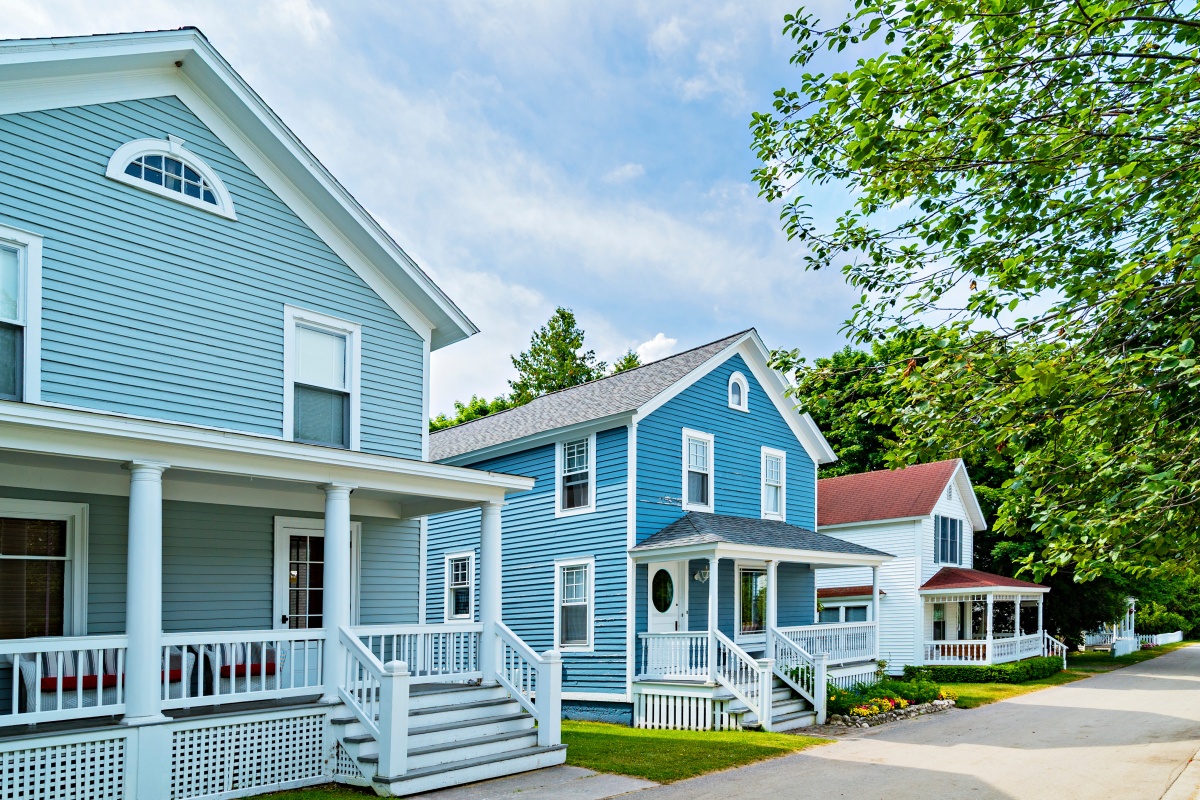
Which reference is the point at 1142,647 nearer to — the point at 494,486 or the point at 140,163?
the point at 494,486

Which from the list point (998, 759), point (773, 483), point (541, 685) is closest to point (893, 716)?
point (998, 759)

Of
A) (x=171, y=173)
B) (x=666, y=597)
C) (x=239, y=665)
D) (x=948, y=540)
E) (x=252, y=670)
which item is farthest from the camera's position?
(x=948, y=540)

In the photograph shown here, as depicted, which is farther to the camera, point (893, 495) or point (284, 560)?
point (893, 495)

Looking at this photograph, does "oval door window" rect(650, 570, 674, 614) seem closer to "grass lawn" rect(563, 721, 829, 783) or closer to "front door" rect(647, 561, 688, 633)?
"front door" rect(647, 561, 688, 633)

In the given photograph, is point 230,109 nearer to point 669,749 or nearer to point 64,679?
point 64,679

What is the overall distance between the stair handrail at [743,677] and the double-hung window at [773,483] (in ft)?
17.5

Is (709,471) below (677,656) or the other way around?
the other way around

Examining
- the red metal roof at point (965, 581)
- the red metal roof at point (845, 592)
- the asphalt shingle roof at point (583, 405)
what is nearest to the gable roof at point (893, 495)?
the red metal roof at point (965, 581)

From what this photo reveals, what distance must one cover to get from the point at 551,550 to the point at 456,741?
890 cm

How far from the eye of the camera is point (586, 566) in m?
19.1

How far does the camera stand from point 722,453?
67.7ft

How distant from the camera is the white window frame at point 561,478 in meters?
19.1

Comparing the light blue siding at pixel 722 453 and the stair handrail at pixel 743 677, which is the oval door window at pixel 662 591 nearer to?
the light blue siding at pixel 722 453

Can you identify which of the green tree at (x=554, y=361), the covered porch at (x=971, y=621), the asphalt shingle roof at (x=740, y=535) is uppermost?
the green tree at (x=554, y=361)
